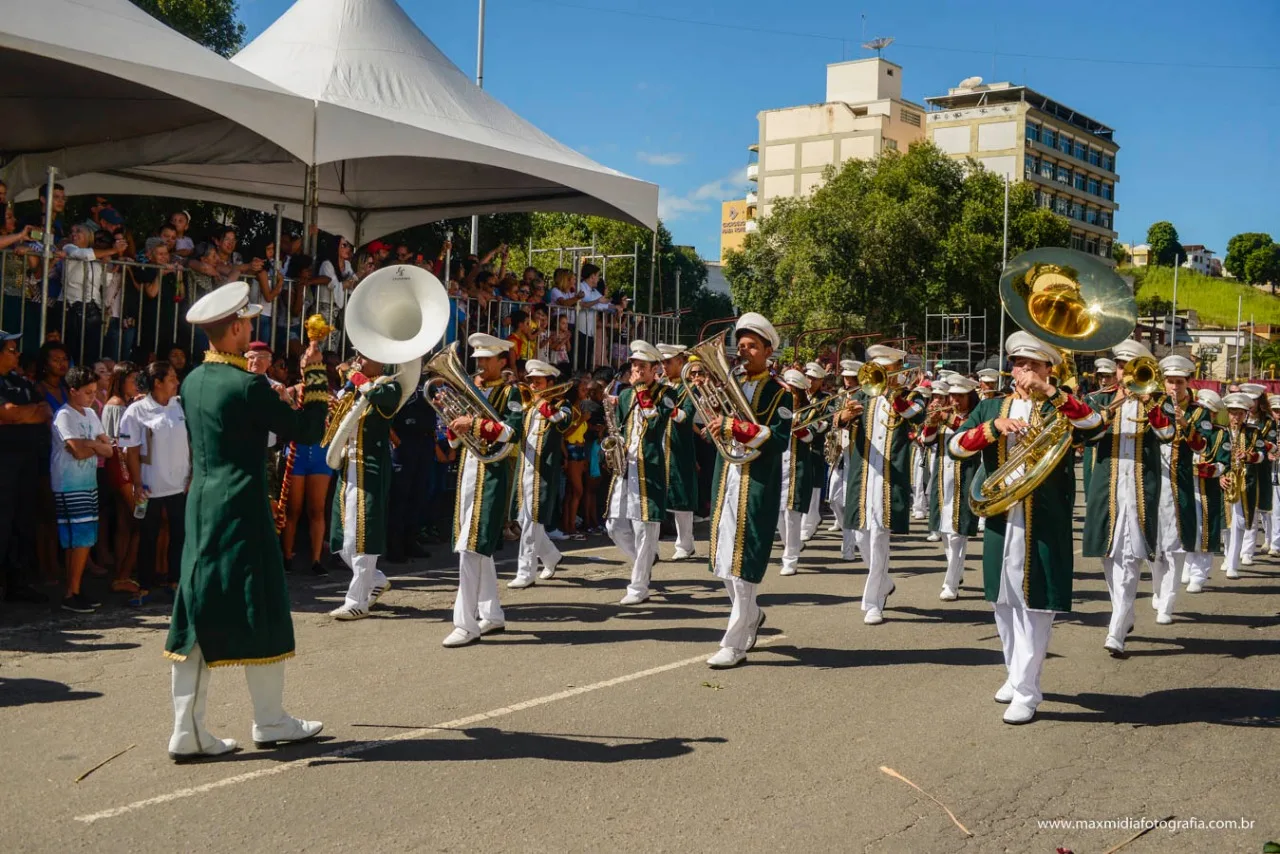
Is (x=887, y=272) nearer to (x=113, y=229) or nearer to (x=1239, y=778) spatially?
(x=113, y=229)

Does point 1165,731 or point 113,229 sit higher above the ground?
point 113,229

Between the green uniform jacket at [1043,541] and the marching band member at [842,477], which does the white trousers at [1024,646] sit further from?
the marching band member at [842,477]

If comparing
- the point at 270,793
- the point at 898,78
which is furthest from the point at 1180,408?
the point at 898,78

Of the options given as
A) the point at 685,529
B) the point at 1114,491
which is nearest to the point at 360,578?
the point at 685,529

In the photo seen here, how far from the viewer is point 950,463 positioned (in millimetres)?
11500

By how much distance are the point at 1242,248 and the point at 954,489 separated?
128m

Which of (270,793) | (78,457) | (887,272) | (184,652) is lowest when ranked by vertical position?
(270,793)

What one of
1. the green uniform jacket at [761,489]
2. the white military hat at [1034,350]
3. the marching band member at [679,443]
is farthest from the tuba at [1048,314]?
the marching band member at [679,443]

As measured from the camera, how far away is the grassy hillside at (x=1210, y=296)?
349 feet

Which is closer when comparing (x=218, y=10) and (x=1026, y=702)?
(x=1026, y=702)

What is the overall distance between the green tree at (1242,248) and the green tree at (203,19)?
396 ft

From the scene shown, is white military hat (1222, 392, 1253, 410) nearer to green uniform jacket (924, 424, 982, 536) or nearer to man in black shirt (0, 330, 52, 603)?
green uniform jacket (924, 424, 982, 536)

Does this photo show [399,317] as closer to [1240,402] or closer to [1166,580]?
[1166,580]

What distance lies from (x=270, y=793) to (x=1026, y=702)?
12.5ft
